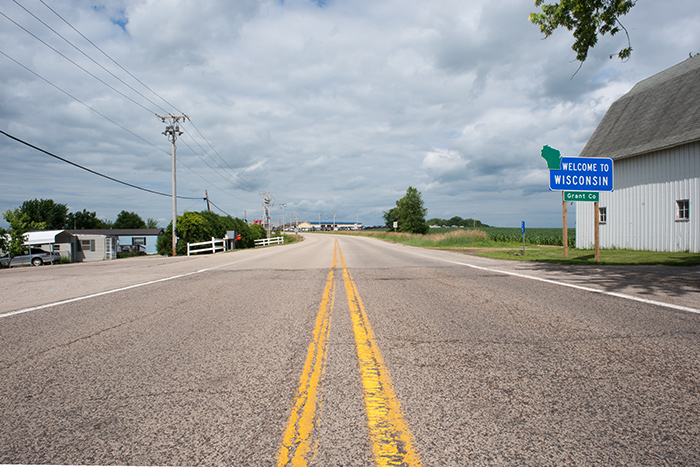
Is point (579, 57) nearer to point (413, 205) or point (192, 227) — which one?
point (192, 227)

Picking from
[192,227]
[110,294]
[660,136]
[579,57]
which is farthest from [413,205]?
[110,294]

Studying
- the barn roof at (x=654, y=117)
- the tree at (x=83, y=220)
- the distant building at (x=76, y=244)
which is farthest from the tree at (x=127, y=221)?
the barn roof at (x=654, y=117)

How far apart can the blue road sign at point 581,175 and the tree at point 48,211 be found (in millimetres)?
94896

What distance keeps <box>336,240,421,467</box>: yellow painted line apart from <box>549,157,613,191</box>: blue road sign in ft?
42.5

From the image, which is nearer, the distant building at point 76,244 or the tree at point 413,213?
the distant building at point 76,244

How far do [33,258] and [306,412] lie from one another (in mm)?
40407

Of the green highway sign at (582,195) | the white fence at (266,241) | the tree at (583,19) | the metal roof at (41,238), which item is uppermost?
the tree at (583,19)

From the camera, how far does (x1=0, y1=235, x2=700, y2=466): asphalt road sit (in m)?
2.22

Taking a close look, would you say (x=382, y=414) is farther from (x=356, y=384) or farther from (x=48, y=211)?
(x=48, y=211)

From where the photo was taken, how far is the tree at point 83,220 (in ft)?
294

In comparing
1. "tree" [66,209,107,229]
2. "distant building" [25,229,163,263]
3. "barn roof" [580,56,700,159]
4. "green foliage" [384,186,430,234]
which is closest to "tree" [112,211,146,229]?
"tree" [66,209,107,229]

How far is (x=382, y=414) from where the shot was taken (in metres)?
2.60

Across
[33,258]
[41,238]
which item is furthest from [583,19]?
[41,238]

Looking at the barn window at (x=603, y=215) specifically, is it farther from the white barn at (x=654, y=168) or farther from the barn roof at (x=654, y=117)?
the barn roof at (x=654, y=117)
